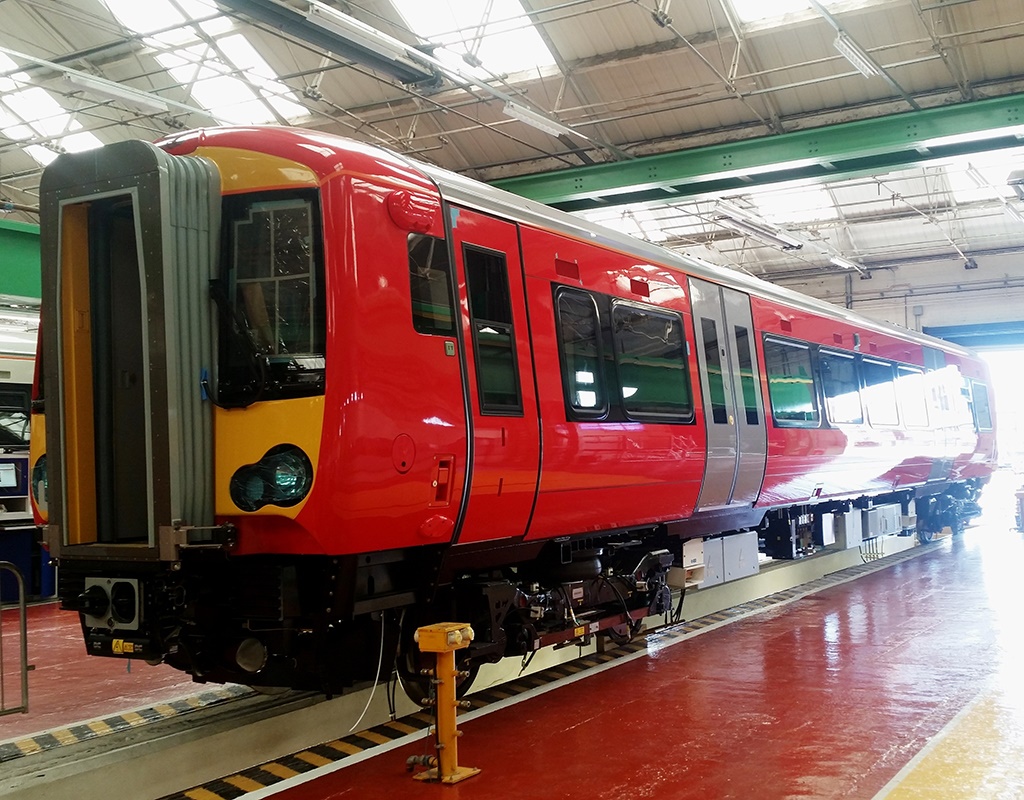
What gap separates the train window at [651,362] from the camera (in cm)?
740

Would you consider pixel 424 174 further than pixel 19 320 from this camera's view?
No

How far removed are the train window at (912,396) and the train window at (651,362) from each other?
21.4 feet

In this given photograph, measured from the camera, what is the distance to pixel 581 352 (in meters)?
6.92

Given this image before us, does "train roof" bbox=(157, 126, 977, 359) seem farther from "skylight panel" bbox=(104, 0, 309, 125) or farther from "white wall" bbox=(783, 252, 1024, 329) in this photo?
"white wall" bbox=(783, 252, 1024, 329)

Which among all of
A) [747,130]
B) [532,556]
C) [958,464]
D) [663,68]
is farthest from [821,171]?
[532,556]

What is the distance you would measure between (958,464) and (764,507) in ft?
27.1

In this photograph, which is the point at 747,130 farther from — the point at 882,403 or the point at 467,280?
the point at 467,280

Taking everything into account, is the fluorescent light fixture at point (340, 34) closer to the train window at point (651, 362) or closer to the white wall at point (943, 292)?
the train window at point (651, 362)

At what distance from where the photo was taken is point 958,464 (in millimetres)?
16484

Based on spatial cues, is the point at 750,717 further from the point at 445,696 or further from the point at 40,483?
the point at 40,483

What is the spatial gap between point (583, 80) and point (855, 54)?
4.96 metres

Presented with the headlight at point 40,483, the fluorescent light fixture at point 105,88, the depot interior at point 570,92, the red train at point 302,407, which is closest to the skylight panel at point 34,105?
the depot interior at point 570,92

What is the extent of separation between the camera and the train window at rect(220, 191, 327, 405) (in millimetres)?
5062

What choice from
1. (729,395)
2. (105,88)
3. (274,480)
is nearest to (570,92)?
(105,88)
